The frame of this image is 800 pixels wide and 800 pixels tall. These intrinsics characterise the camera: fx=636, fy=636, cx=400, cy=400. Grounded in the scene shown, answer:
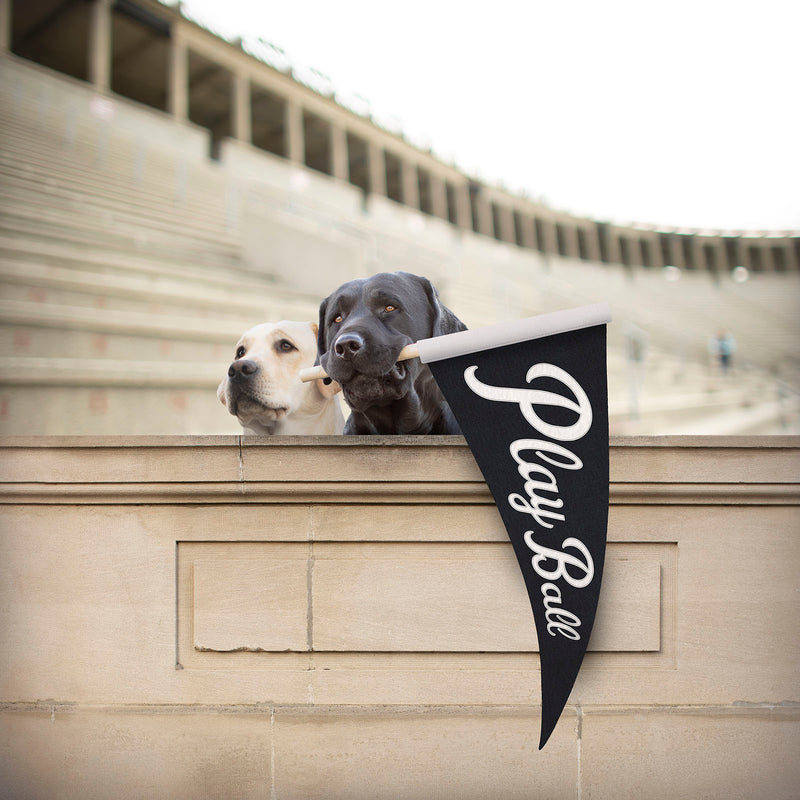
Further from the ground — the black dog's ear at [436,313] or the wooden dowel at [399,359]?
the black dog's ear at [436,313]

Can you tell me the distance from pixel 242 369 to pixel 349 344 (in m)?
0.46

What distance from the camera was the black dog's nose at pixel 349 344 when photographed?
1.68 meters

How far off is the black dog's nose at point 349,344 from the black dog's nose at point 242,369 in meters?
0.41

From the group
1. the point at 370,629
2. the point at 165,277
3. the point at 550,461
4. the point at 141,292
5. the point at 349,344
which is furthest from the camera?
the point at 165,277

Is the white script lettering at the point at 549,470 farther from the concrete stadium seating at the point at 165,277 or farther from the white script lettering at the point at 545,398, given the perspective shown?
Result: the concrete stadium seating at the point at 165,277

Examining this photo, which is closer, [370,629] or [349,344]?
[349,344]

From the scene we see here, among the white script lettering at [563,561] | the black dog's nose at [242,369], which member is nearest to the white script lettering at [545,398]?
the white script lettering at [563,561]

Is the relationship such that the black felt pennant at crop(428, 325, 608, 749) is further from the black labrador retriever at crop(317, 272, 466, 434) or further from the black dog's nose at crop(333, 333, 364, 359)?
the black dog's nose at crop(333, 333, 364, 359)

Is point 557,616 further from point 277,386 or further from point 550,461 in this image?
point 277,386

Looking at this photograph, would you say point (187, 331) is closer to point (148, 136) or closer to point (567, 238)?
point (148, 136)

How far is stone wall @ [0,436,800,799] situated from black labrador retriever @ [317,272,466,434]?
111mm

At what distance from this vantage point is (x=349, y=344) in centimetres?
168

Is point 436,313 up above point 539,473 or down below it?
above

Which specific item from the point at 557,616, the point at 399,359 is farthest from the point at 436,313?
the point at 557,616
